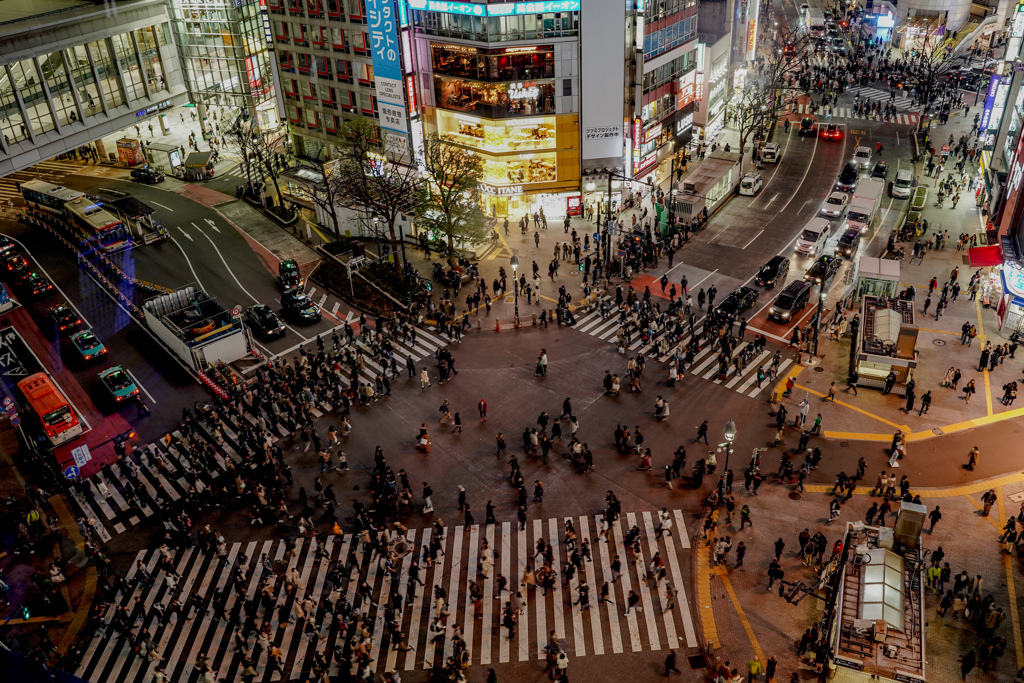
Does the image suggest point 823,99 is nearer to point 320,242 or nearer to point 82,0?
point 320,242

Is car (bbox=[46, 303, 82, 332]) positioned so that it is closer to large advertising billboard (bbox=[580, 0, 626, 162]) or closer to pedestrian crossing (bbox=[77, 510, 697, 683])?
pedestrian crossing (bbox=[77, 510, 697, 683])

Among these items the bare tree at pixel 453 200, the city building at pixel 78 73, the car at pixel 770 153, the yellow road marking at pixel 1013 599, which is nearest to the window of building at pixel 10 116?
the city building at pixel 78 73

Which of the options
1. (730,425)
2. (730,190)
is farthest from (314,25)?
(730,425)

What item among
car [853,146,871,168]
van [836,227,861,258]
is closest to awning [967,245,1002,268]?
van [836,227,861,258]

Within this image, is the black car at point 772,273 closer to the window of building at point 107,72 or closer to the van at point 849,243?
the van at point 849,243

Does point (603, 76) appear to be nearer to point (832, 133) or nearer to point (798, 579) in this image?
point (832, 133)
